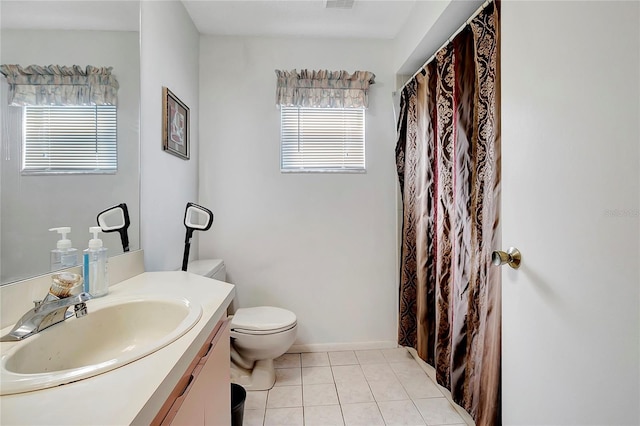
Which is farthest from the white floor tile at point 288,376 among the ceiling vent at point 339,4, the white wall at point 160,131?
the ceiling vent at point 339,4

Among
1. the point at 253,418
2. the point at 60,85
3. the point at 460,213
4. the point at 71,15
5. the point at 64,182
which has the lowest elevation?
the point at 253,418

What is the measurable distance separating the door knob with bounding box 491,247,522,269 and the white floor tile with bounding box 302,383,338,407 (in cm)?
133

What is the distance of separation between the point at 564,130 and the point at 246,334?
1784 millimetres

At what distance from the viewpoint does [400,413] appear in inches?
64.6

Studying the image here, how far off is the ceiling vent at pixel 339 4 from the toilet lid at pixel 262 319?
6.83 feet

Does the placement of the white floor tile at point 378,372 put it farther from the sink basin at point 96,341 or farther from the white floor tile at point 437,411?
the sink basin at point 96,341

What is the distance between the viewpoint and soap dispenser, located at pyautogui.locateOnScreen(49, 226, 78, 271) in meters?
0.93

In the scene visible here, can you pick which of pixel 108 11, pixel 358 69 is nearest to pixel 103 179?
pixel 108 11

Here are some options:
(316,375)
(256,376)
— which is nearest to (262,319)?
(256,376)

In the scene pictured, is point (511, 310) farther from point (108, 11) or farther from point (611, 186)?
point (108, 11)

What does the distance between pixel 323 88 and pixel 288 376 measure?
2133 millimetres

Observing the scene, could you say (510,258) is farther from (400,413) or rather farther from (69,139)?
(69,139)

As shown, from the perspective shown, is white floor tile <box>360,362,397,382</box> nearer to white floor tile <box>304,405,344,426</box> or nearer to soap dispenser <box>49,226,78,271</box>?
white floor tile <box>304,405,344,426</box>

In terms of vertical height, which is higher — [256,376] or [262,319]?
[262,319]
